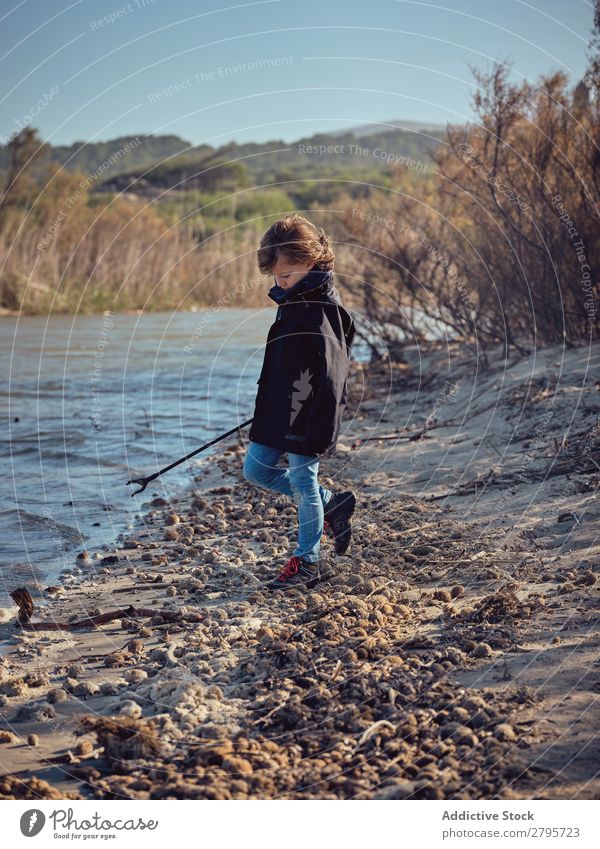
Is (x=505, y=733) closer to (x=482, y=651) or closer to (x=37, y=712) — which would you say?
(x=482, y=651)

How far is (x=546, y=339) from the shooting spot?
11.6 m

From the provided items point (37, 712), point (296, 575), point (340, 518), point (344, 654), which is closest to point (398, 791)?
point (344, 654)

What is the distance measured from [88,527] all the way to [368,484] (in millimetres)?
2341

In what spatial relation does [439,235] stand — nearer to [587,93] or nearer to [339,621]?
[587,93]

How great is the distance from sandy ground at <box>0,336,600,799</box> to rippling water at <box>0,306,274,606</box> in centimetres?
55

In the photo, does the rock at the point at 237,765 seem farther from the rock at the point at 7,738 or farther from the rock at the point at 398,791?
the rock at the point at 7,738

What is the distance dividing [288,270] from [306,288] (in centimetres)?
14

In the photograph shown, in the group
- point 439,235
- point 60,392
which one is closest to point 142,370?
point 60,392

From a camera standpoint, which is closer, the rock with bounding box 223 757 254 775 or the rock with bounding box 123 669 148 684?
the rock with bounding box 223 757 254 775

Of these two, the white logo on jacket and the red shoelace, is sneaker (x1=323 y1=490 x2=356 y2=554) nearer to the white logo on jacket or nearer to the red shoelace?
the red shoelace

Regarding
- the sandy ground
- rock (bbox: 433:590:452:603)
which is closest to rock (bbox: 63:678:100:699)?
the sandy ground

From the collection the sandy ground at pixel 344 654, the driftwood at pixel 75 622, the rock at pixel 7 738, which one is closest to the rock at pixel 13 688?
the sandy ground at pixel 344 654

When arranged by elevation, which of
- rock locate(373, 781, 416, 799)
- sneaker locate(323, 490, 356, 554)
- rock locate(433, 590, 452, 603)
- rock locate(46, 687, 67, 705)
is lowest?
rock locate(46, 687, 67, 705)

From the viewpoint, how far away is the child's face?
550 cm
